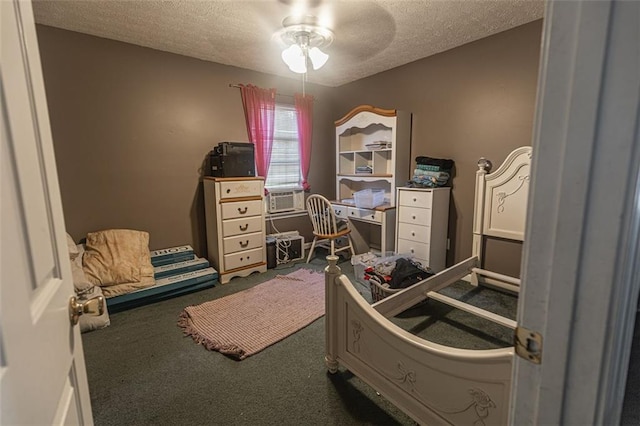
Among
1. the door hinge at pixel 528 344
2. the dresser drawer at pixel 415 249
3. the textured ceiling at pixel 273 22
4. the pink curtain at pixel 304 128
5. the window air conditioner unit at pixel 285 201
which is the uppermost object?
the textured ceiling at pixel 273 22

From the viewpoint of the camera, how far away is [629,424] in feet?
5.04

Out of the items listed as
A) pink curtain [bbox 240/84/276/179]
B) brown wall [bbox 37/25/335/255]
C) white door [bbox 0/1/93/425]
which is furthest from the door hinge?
pink curtain [bbox 240/84/276/179]

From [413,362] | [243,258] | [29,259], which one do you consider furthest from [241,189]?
[29,259]

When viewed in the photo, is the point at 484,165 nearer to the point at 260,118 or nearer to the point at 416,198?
the point at 416,198

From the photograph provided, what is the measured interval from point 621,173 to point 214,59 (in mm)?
3774

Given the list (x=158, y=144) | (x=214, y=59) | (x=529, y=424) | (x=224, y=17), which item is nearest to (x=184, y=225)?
(x=158, y=144)

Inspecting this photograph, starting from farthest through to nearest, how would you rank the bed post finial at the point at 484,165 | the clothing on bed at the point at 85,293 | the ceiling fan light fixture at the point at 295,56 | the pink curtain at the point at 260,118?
the pink curtain at the point at 260,118
the bed post finial at the point at 484,165
the ceiling fan light fixture at the point at 295,56
the clothing on bed at the point at 85,293

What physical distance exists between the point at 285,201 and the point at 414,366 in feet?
10.4

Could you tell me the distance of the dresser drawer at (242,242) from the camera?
3.34 meters

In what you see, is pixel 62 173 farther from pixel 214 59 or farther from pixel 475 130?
pixel 475 130

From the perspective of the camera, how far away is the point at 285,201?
4305 mm

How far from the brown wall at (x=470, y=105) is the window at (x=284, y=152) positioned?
132 cm

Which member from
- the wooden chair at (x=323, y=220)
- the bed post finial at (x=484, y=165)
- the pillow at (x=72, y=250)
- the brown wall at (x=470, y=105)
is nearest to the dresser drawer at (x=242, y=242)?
the wooden chair at (x=323, y=220)

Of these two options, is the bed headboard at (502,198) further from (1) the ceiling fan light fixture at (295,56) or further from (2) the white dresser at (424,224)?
(1) the ceiling fan light fixture at (295,56)
